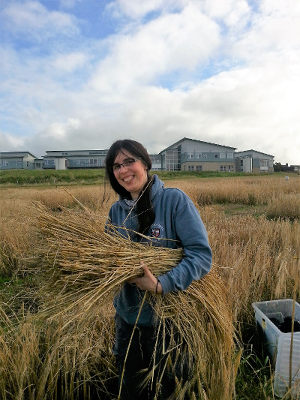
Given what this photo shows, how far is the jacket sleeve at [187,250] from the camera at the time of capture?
118 centimetres

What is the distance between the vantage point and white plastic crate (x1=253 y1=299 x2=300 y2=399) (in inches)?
65.3

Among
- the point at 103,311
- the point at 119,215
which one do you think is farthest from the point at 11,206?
the point at 119,215

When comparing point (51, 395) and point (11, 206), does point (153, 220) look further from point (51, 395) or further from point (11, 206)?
point (11, 206)

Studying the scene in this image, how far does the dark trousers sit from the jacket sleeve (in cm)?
38

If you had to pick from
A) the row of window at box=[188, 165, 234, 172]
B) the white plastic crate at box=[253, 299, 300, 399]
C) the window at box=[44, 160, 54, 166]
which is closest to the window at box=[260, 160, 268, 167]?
the row of window at box=[188, 165, 234, 172]

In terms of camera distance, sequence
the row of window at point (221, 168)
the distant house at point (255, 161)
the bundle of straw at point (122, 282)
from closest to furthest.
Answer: the bundle of straw at point (122, 282) < the row of window at point (221, 168) < the distant house at point (255, 161)

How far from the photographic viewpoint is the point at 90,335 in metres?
1.89

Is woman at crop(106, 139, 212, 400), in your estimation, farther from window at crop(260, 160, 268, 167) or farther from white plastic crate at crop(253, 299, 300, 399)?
window at crop(260, 160, 268, 167)

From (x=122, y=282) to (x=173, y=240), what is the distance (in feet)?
1.01

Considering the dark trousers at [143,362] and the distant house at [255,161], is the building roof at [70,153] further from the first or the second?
the dark trousers at [143,362]

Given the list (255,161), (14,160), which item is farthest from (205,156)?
(14,160)

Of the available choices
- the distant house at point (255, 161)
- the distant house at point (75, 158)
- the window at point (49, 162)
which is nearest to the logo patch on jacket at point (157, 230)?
the distant house at point (75, 158)

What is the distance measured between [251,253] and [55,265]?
248 centimetres

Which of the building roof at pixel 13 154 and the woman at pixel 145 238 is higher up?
the building roof at pixel 13 154
